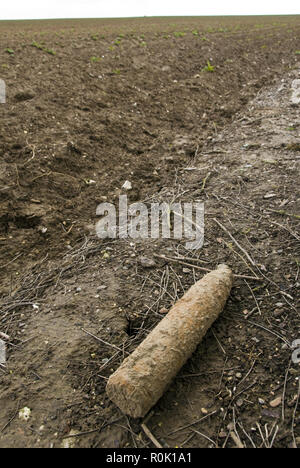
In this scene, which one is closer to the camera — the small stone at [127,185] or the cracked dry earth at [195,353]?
the cracked dry earth at [195,353]

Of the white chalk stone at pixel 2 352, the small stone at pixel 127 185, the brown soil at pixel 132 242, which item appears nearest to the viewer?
the brown soil at pixel 132 242

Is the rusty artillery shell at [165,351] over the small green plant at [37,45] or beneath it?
beneath

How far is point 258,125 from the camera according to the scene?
18.8ft

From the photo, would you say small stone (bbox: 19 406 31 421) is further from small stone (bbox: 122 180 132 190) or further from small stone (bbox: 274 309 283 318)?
small stone (bbox: 122 180 132 190)

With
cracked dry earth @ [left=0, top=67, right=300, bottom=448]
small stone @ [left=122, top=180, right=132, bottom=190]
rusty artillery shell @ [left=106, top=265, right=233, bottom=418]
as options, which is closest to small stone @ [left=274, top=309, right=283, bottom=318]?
cracked dry earth @ [left=0, top=67, right=300, bottom=448]

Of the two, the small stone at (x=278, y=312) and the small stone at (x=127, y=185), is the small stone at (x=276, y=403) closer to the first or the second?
the small stone at (x=278, y=312)

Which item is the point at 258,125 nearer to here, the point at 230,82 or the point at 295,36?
the point at 230,82

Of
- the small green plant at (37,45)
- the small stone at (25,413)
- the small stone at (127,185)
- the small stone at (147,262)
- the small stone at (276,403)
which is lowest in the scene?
the small stone at (25,413)

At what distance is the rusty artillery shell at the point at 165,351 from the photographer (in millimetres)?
2039

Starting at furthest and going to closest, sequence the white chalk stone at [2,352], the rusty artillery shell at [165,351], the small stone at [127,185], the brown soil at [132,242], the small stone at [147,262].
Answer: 1. the small stone at [127,185]
2. the small stone at [147,262]
3. the white chalk stone at [2,352]
4. the brown soil at [132,242]
5. the rusty artillery shell at [165,351]

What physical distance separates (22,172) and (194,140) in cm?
264

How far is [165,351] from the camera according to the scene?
219 cm

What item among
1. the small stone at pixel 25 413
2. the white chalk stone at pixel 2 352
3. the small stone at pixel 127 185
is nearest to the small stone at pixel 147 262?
the white chalk stone at pixel 2 352
